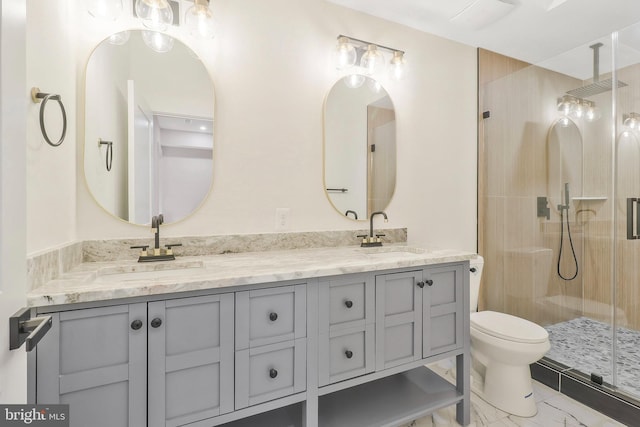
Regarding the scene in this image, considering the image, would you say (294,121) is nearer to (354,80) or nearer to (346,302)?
(354,80)

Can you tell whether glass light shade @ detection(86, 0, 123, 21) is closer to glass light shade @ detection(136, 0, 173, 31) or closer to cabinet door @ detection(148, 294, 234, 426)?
glass light shade @ detection(136, 0, 173, 31)

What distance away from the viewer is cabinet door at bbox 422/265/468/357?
1.60 m

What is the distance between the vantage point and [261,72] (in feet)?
5.97

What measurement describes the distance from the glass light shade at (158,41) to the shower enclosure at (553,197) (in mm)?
2307

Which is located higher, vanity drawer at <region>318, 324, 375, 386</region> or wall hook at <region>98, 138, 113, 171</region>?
wall hook at <region>98, 138, 113, 171</region>

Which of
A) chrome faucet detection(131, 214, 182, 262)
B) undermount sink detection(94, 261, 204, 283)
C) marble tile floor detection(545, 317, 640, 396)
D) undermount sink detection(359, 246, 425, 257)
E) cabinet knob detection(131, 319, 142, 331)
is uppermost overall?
chrome faucet detection(131, 214, 182, 262)

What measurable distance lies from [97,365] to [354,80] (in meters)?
1.98

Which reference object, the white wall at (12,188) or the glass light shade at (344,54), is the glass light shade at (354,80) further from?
the white wall at (12,188)

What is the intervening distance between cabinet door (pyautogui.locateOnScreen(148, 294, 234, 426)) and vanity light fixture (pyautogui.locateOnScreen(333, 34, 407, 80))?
1612 millimetres

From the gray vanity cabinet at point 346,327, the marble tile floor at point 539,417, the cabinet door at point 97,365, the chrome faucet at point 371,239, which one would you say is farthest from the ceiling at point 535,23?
the marble tile floor at point 539,417

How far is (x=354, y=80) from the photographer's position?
2.08m

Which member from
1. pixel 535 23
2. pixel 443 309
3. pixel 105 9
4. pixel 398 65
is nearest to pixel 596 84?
pixel 535 23

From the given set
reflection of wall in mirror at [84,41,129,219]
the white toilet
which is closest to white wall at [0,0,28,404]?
reflection of wall in mirror at [84,41,129,219]

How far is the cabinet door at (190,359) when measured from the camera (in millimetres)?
1062
